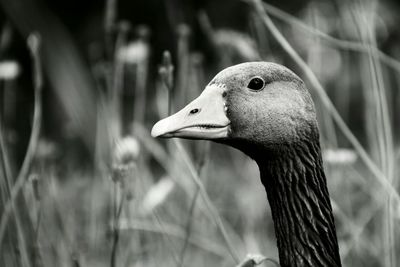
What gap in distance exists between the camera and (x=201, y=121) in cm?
180

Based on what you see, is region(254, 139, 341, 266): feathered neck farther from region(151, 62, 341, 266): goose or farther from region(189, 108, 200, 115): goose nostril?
region(189, 108, 200, 115): goose nostril

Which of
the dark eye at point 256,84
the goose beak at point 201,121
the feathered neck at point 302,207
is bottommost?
the feathered neck at point 302,207

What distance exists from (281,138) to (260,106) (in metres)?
0.10

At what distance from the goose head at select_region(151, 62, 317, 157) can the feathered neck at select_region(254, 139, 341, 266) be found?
63 millimetres

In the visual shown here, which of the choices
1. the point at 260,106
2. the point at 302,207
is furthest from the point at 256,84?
the point at 302,207

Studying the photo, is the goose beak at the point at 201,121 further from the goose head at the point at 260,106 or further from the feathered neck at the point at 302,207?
the feathered neck at the point at 302,207

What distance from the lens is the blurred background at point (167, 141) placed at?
2.15 meters

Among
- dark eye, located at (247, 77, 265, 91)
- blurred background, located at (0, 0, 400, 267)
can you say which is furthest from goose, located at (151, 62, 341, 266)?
blurred background, located at (0, 0, 400, 267)

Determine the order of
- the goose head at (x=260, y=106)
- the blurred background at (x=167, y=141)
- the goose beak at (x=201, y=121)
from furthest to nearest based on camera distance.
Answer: the blurred background at (x=167, y=141), the goose head at (x=260, y=106), the goose beak at (x=201, y=121)

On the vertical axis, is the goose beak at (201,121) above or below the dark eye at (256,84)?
below

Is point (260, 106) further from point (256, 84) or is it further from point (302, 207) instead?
point (302, 207)

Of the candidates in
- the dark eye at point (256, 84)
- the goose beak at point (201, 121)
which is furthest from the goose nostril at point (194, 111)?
Result: the dark eye at point (256, 84)

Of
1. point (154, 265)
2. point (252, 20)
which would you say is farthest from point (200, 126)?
point (154, 265)

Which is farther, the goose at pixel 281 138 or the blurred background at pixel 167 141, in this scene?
the blurred background at pixel 167 141
